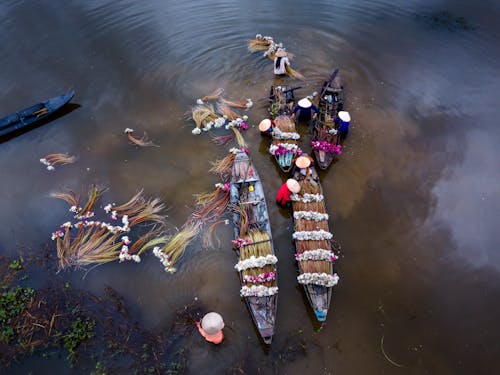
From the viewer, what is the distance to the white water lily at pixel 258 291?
5.95 m

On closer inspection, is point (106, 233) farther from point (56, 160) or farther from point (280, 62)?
point (280, 62)

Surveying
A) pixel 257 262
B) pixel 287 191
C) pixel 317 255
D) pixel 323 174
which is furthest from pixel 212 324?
pixel 323 174

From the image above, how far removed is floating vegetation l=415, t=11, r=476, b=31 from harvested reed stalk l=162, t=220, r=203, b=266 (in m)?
12.3

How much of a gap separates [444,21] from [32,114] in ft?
50.0

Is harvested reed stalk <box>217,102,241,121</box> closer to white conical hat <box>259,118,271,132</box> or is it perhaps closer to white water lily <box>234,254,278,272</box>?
white conical hat <box>259,118,271,132</box>

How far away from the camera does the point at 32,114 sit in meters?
9.30

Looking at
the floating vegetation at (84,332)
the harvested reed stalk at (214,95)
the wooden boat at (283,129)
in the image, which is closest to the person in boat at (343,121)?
the wooden boat at (283,129)

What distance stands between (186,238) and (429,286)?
521cm

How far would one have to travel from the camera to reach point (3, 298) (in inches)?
250

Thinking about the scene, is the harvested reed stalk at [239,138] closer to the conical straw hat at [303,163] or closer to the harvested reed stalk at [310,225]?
the conical straw hat at [303,163]

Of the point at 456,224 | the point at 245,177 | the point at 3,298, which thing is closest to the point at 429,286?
the point at 456,224

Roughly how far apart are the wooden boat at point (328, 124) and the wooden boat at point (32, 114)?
7571 millimetres

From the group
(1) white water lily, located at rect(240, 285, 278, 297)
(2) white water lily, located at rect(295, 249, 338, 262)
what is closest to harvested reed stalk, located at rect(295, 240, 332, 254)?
(2) white water lily, located at rect(295, 249, 338, 262)

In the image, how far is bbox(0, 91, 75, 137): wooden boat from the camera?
9.06 metres
